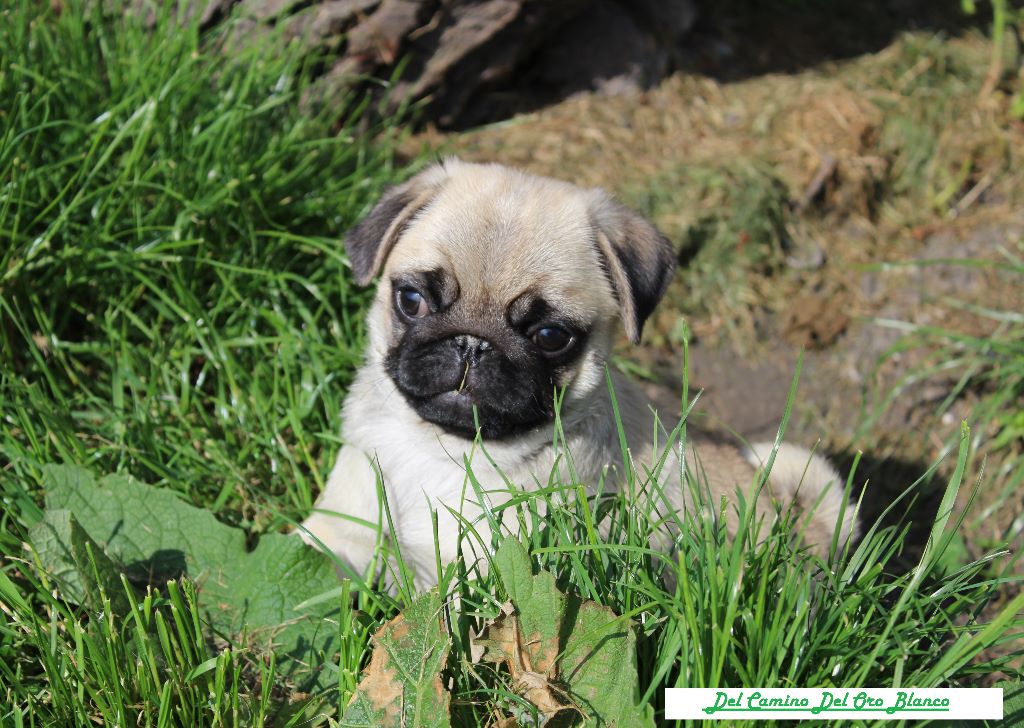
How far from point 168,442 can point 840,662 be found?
2.58 m

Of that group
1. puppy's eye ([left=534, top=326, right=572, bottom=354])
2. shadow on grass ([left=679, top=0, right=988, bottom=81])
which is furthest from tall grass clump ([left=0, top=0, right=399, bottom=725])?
shadow on grass ([left=679, top=0, right=988, bottom=81])

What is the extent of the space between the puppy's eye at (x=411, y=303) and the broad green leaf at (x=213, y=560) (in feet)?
2.81

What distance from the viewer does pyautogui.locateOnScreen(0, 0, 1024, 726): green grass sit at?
2367 mm

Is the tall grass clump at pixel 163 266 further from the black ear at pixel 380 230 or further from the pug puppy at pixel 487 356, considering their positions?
the black ear at pixel 380 230

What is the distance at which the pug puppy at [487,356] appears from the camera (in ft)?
9.82

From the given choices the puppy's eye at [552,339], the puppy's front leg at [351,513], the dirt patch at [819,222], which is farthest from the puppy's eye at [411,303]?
the dirt patch at [819,222]

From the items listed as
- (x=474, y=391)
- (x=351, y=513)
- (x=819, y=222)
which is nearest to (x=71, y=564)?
(x=351, y=513)

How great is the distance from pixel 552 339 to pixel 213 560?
133cm

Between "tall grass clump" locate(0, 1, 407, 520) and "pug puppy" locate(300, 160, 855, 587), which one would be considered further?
"tall grass clump" locate(0, 1, 407, 520)

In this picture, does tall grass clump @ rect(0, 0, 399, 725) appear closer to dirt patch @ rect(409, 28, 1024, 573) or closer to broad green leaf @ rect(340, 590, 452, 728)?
broad green leaf @ rect(340, 590, 452, 728)

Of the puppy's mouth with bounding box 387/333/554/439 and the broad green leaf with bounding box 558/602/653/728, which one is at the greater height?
the puppy's mouth with bounding box 387/333/554/439

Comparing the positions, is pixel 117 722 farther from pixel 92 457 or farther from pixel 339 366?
pixel 339 366

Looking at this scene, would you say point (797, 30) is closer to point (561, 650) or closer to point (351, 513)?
point (351, 513)

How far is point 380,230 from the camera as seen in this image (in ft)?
10.6
